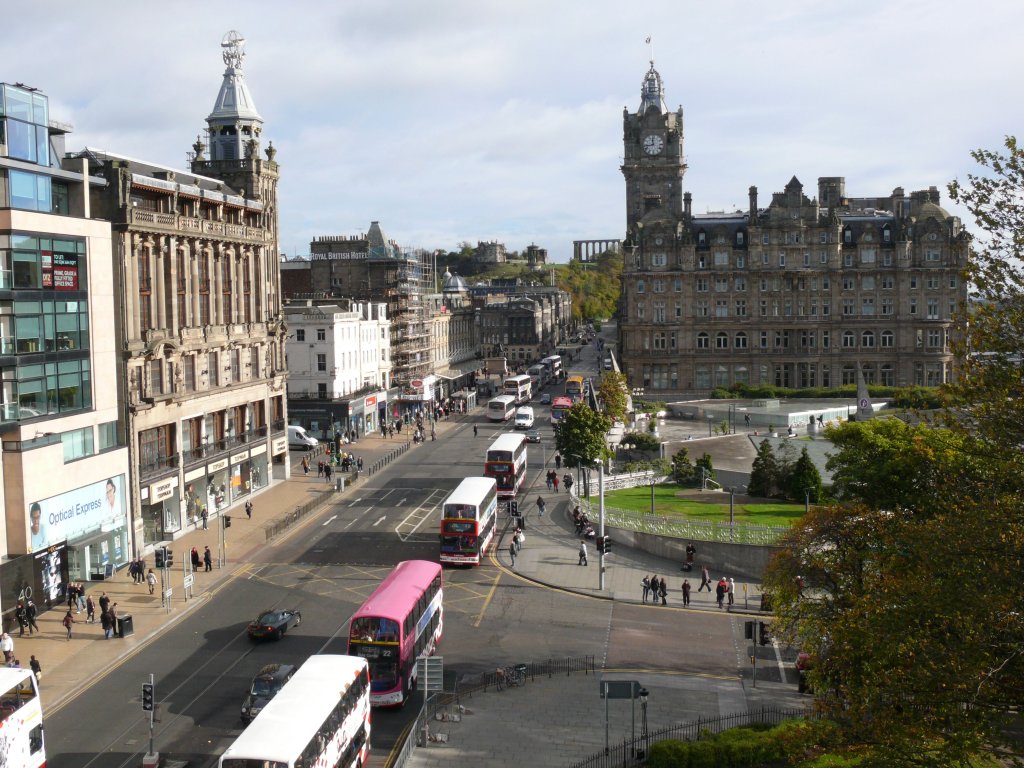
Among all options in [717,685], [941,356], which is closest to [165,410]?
[717,685]

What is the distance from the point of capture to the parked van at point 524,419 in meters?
97.2

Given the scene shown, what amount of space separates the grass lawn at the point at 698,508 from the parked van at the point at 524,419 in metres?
32.9

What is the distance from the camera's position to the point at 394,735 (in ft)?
101

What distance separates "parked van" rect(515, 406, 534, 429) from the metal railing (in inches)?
2592

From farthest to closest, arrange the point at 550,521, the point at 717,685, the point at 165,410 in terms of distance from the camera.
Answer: the point at 550,521 < the point at 165,410 < the point at 717,685

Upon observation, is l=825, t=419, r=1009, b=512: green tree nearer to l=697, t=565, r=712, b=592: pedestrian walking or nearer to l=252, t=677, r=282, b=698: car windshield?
l=697, t=565, r=712, b=592: pedestrian walking

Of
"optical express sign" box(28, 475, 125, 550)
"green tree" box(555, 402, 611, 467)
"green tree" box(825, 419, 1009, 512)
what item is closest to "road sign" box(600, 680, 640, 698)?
"green tree" box(825, 419, 1009, 512)

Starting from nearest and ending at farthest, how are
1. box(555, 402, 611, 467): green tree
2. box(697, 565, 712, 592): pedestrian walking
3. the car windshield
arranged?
the car windshield, box(697, 565, 712, 592): pedestrian walking, box(555, 402, 611, 467): green tree

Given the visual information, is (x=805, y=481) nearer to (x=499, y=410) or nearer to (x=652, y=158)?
(x=499, y=410)

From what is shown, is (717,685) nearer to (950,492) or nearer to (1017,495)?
(950,492)

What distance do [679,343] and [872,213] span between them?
85.8 feet

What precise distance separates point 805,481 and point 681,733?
30.5m

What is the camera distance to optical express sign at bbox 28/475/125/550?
4284 centimetres

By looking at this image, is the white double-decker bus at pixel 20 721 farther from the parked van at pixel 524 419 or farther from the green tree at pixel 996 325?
the parked van at pixel 524 419
